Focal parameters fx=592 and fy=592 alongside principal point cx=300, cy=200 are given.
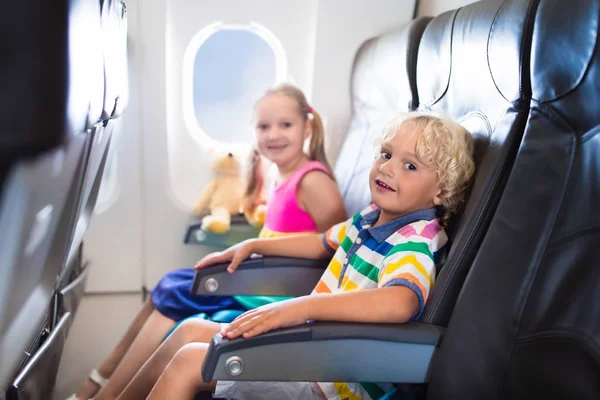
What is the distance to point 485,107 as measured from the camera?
53.0 inches

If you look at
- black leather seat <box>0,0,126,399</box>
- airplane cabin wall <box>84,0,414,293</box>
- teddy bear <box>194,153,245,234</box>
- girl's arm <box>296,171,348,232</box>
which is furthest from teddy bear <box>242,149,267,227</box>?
black leather seat <box>0,0,126,399</box>

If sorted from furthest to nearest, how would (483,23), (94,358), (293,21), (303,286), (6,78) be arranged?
(293,21), (94,358), (303,286), (483,23), (6,78)

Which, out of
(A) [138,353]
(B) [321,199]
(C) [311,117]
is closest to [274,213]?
(B) [321,199]

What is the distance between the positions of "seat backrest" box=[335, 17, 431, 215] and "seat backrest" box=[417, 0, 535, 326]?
398 millimetres

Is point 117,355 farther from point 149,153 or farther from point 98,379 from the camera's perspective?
point 149,153

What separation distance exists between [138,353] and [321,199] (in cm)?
79

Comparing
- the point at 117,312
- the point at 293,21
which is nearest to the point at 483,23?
the point at 293,21

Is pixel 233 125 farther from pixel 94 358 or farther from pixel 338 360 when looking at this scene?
pixel 338 360

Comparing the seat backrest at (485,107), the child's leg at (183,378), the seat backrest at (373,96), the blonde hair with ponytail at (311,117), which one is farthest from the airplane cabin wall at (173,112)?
the child's leg at (183,378)

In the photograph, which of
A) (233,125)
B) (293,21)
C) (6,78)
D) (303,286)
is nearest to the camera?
(6,78)

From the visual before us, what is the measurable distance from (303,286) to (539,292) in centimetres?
79

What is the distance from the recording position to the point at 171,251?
2768 mm

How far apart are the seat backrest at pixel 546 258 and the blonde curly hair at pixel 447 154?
0.60ft

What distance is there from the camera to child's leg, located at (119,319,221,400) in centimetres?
153
